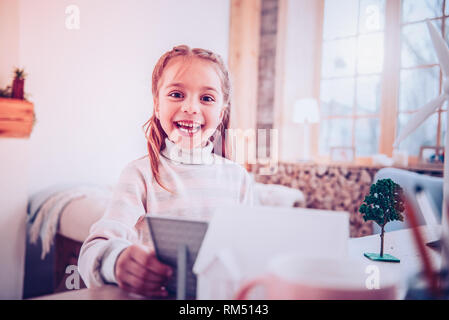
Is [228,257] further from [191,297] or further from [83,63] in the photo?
[83,63]

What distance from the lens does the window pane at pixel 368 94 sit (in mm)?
2053

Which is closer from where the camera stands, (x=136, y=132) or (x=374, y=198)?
(x=374, y=198)

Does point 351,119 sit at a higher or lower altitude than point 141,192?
higher

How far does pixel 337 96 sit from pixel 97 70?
1793 millimetres

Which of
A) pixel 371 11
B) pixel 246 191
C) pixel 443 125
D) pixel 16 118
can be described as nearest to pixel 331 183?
pixel 443 125

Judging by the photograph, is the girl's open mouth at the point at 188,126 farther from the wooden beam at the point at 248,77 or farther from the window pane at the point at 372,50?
the window pane at the point at 372,50

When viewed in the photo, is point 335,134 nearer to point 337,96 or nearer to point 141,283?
point 337,96

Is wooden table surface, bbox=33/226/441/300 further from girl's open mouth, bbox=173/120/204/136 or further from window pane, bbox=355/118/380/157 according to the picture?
window pane, bbox=355/118/380/157

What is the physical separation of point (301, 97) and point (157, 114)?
2.11m

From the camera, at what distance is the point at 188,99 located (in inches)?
24.7

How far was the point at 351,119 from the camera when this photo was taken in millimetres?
2434

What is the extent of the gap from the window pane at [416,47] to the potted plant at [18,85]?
Result: 62.7 inches

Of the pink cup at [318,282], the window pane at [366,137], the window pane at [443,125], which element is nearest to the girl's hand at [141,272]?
the pink cup at [318,282]

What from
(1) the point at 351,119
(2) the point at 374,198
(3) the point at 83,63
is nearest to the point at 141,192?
(2) the point at 374,198
